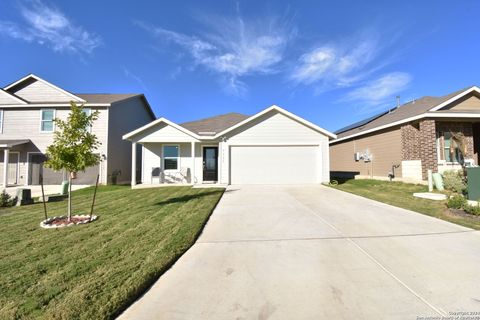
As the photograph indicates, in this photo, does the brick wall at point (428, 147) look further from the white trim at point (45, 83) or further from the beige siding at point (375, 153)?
the white trim at point (45, 83)

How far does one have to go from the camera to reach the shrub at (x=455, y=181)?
938 centimetres

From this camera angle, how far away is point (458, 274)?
10.5 ft

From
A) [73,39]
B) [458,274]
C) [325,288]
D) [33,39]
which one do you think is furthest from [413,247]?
[33,39]

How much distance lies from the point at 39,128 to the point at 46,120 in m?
0.70

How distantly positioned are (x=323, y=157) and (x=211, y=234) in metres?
10.7

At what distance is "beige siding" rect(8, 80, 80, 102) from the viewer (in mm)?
17453

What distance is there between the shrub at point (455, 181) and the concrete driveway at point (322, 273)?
5189mm

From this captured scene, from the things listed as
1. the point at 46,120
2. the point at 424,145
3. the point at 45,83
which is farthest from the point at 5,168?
the point at 424,145

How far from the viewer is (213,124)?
18172 millimetres

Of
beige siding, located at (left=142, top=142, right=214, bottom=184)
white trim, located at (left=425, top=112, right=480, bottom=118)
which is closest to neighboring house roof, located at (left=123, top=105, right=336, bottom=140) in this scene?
beige siding, located at (left=142, top=142, right=214, bottom=184)

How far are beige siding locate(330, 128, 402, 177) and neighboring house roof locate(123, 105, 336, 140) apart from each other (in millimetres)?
4199

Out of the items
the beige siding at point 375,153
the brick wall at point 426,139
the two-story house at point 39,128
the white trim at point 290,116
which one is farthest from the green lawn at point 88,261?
the beige siding at point 375,153

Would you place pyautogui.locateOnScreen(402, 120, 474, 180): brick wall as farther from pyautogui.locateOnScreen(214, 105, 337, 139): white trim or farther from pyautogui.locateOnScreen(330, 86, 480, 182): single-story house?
pyautogui.locateOnScreen(214, 105, 337, 139): white trim

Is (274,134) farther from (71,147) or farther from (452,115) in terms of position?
(71,147)
